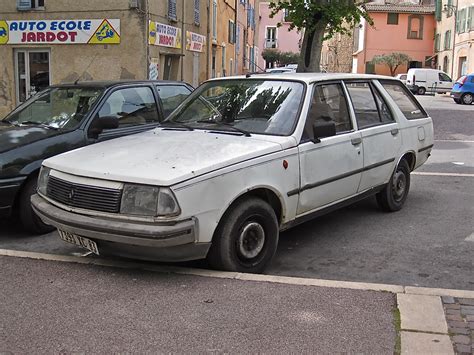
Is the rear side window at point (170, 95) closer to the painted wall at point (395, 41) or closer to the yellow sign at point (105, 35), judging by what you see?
the yellow sign at point (105, 35)

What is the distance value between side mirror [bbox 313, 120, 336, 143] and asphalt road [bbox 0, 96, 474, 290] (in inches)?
44.4

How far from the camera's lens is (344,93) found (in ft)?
19.5

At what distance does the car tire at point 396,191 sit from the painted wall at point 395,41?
158ft

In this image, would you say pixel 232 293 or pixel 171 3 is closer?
pixel 232 293

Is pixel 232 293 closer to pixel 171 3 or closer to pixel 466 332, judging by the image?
pixel 466 332

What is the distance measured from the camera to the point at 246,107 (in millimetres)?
5410

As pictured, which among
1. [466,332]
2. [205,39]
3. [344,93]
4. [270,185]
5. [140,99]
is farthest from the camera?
[205,39]

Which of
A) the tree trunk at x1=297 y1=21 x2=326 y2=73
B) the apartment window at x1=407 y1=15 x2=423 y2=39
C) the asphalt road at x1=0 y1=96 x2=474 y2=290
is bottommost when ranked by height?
the asphalt road at x1=0 y1=96 x2=474 y2=290

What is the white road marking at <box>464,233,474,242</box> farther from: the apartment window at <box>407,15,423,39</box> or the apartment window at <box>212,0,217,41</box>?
the apartment window at <box>407,15,423,39</box>

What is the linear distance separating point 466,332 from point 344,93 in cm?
306

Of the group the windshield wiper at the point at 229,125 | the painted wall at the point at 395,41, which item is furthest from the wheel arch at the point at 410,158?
the painted wall at the point at 395,41

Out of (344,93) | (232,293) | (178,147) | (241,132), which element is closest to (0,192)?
(178,147)

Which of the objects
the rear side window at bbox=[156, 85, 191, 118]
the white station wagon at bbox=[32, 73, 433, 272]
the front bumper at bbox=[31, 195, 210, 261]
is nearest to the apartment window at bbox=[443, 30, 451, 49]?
the rear side window at bbox=[156, 85, 191, 118]

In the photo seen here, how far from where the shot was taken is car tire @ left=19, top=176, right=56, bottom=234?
5645 millimetres
